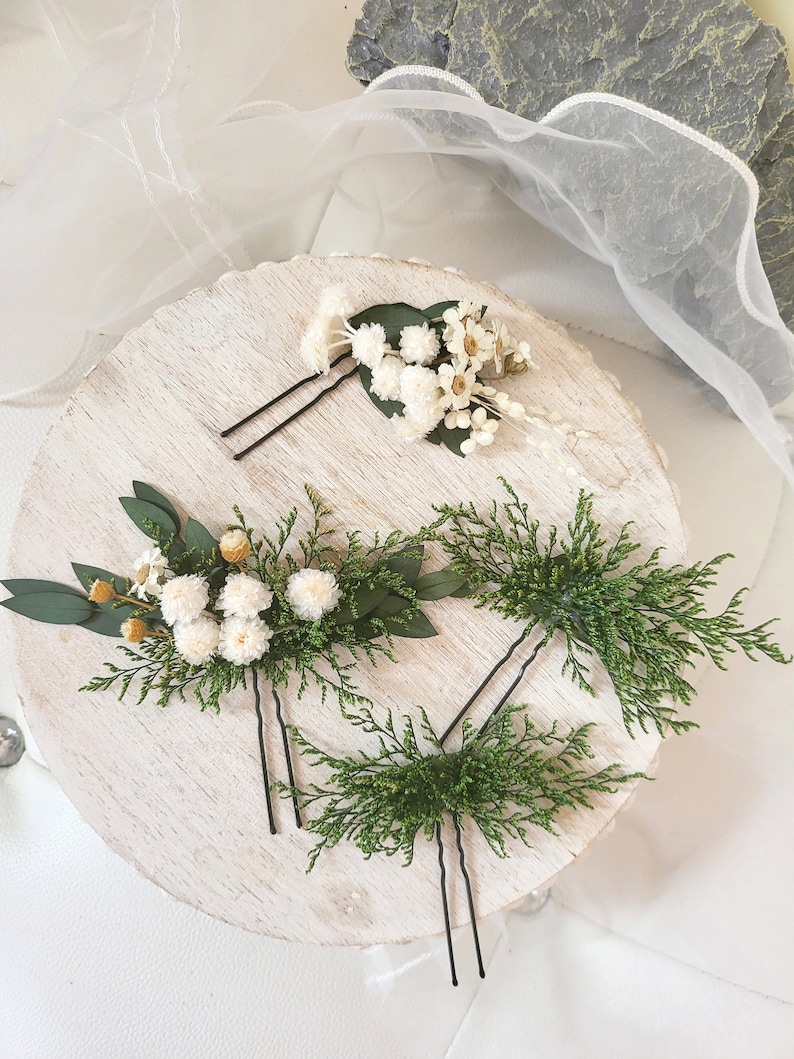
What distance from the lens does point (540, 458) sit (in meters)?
1.21

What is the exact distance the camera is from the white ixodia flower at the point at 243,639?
112cm

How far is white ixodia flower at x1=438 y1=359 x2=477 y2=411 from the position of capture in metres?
1.14

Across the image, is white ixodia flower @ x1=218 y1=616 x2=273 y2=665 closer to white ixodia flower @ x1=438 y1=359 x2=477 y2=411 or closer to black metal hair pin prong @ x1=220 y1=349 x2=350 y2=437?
black metal hair pin prong @ x1=220 y1=349 x2=350 y2=437

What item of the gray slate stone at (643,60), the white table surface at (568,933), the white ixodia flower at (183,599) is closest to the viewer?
the white ixodia flower at (183,599)

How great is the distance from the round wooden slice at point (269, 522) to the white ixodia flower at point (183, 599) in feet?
0.38

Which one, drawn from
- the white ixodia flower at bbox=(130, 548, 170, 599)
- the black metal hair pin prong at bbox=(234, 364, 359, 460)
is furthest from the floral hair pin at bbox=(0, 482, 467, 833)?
the black metal hair pin prong at bbox=(234, 364, 359, 460)

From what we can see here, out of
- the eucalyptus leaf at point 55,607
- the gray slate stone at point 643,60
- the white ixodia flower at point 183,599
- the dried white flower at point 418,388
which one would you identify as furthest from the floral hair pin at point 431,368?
the gray slate stone at point 643,60

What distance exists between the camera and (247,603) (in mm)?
1128

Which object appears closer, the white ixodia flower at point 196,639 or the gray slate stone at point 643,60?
the white ixodia flower at point 196,639

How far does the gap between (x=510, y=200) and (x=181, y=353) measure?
0.78 m

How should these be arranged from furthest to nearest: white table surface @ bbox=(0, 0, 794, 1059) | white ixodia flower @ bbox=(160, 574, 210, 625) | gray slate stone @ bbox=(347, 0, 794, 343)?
1. white table surface @ bbox=(0, 0, 794, 1059)
2. gray slate stone @ bbox=(347, 0, 794, 343)
3. white ixodia flower @ bbox=(160, 574, 210, 625)

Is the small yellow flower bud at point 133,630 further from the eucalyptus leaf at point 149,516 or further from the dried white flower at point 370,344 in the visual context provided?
the dried white flower at point 370,344

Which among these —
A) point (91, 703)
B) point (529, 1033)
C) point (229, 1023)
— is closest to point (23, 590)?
point (91, 703)

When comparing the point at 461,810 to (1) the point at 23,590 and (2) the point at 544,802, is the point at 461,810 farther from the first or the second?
(1) the point at 23,590
